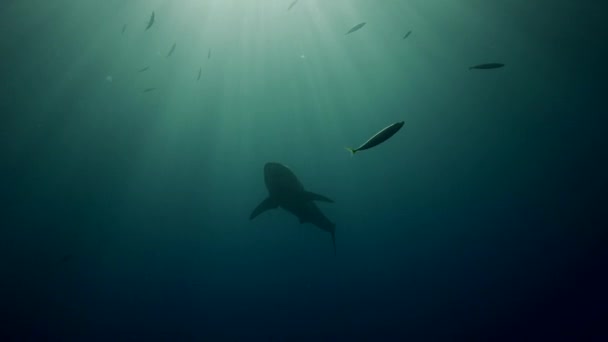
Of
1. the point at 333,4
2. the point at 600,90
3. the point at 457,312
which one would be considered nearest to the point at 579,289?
the point at 457,312

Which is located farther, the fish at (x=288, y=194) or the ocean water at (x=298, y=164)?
the ocean water at (x=298, y=164)

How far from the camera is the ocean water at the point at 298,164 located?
944 inches

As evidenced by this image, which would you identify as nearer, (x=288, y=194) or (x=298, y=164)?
(x=288, y=194)

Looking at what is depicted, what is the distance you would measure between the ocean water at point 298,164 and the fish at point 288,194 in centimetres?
1692

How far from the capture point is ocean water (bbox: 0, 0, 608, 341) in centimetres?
2398

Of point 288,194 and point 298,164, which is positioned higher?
point 288,194

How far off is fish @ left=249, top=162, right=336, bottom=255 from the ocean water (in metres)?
→ 16.9

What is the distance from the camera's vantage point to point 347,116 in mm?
44344

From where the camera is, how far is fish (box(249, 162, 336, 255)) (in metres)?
8.81

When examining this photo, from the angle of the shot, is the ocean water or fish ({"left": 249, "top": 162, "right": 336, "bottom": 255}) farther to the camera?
the ocean water

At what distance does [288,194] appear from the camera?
972 cm

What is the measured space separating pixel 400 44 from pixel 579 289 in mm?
23509

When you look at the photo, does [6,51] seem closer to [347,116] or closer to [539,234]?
[347,116]

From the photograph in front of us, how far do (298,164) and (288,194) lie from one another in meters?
33.0
